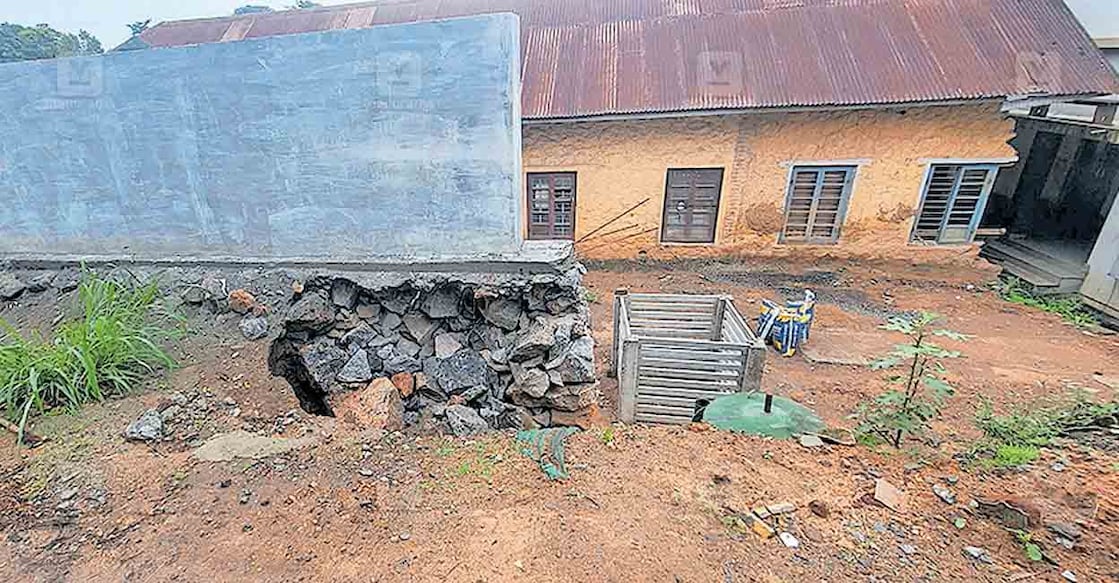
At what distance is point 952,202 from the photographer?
9.01 m

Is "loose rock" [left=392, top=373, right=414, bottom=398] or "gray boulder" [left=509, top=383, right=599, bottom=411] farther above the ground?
"loose rock" [left=392, top=373, right=414, bottom=398]

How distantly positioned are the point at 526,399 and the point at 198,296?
3007 millimetres

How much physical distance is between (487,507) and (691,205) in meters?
7.98

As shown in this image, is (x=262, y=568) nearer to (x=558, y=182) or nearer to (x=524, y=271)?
(x=524, y=271)

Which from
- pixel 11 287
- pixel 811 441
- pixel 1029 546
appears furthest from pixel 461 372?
pixel 11 287

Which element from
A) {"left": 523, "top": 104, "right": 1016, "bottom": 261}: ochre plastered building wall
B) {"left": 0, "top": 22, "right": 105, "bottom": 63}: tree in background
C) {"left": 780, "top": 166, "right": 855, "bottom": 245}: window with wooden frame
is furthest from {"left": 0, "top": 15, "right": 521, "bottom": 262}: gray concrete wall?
{"left": 0, "top": 22, "right": 105, "bottom": 63}: tree in background

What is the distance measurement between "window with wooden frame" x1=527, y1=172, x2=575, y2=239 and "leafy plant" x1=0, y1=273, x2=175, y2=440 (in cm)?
661

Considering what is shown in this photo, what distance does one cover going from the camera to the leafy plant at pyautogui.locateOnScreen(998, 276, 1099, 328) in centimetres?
801

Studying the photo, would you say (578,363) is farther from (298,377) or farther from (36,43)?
(36,43)

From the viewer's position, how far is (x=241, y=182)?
15.1 feet

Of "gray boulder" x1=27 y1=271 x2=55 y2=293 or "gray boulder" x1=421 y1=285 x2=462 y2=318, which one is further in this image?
"gray boulder" x1=27 y1=271 x2=55 y2=293

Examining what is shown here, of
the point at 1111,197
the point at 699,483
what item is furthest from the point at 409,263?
the point at 1111,197

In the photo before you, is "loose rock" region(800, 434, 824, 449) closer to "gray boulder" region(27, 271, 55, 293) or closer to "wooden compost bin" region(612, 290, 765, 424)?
"wooden compost bin" region(612, 290, 765, 424)

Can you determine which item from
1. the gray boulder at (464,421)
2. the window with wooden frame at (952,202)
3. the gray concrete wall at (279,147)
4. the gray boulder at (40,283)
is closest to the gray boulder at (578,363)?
the gray boulder at (464,421)
